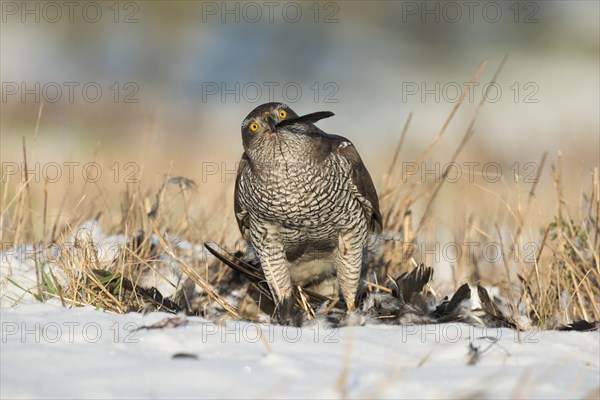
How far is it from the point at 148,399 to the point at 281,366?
451mm

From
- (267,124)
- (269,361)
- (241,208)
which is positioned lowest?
(269,361)

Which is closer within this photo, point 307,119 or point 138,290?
point 307,119

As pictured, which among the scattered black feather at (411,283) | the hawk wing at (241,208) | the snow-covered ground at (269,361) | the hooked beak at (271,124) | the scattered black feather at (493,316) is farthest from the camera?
the hawk wing at (241,208)

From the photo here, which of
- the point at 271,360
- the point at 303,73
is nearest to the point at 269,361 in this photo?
the point at 271,360

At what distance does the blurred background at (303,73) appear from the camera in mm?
11656

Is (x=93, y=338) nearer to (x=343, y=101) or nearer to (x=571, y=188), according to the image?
(x=571, y=188)

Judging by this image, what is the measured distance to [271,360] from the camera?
258 centimetres

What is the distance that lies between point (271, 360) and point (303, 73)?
82.9ft

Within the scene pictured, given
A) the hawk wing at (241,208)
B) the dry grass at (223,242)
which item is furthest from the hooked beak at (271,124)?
the dry grass at (223,242)

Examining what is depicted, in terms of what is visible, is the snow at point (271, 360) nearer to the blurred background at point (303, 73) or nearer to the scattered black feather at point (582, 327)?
the scattered black feather at point (582, 327)

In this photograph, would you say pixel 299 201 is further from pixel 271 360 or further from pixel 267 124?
pixel 271 360

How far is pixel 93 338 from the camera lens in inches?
112

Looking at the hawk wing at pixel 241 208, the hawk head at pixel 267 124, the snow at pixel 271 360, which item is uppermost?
the hawk head at pixel 267 124

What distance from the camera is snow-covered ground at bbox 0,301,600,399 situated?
2354mm
